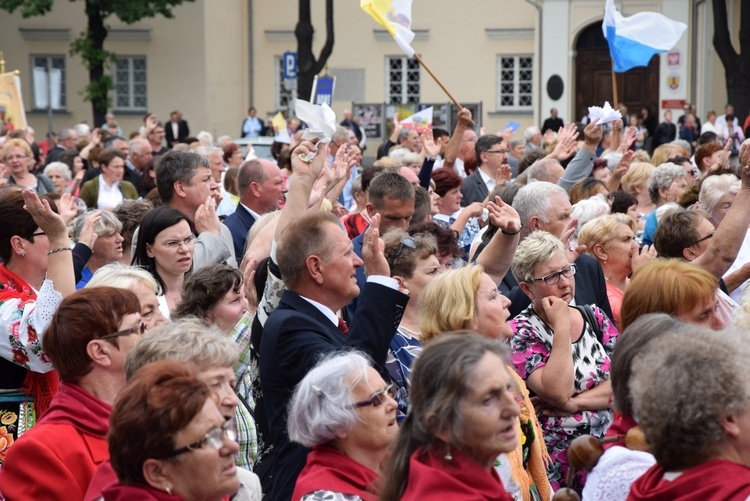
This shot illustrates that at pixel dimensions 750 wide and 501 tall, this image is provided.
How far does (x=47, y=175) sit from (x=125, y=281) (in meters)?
8.98

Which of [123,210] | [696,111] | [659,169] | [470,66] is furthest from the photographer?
[470,66]

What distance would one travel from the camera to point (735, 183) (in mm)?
8039

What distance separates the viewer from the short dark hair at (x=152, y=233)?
6.26m

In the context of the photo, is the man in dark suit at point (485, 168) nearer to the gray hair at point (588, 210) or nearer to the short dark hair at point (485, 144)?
the short dark hair at point (485, 144)

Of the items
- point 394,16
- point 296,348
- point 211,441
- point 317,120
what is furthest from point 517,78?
point 211,441

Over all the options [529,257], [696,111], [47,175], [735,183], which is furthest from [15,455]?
[696,111]

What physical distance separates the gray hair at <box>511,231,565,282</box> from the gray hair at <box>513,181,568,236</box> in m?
1.41

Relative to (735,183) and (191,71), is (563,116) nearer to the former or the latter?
(191,71)

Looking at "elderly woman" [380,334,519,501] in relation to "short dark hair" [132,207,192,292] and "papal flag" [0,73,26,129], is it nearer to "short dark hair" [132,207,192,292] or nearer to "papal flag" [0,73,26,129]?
"short dark hair" [132,207,192,292]

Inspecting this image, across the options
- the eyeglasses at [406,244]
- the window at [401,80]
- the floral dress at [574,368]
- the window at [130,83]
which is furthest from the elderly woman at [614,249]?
the window at [130,83]

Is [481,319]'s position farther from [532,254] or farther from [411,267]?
[532,254]

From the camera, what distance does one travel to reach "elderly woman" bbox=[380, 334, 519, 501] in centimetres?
329

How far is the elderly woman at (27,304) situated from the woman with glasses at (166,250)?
0.95 metres

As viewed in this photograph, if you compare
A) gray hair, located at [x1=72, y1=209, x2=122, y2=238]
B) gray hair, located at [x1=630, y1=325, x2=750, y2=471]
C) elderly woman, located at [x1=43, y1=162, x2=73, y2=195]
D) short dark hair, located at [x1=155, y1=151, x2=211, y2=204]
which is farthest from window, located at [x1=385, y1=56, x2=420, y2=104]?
gray hair, located at [x1=630, y1=325, x2=750, y2=471]
